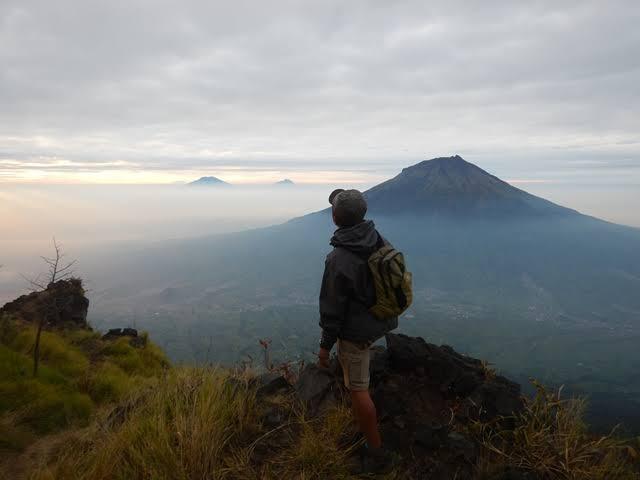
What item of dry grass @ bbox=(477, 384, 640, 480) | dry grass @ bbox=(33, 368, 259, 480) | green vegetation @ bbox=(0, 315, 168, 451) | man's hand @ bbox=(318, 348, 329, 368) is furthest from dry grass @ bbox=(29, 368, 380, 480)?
dry grass @ bbox=(477, 384, 640, 480)

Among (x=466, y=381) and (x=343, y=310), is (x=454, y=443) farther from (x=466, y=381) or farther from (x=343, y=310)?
(x=343, y=310)

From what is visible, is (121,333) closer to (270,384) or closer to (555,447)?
(270,384)

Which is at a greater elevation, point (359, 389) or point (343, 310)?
point (343, 310)

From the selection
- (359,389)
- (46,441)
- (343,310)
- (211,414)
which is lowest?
(46,441)

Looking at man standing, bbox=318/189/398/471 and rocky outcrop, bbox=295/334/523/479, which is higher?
man standing, bbox=318/189/398/471

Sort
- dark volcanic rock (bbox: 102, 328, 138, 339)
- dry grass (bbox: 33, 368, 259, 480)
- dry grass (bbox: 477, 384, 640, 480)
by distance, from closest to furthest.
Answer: dry grass (bbox: 33, 368, 259, 480) → dry grass (bbox: 477, 384, 640, 480) → dark volcanic rock (bbox: 102, 328, 138, 339)

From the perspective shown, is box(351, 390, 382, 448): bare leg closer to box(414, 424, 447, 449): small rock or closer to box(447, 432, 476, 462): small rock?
box(414, 424, 447, 449): small rock

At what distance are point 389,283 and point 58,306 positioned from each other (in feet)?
33.9

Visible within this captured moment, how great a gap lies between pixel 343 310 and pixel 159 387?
3.00 m

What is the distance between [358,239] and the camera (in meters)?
3.94

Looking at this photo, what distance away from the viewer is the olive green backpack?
12.3 feet

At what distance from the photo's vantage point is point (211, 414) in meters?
3.95

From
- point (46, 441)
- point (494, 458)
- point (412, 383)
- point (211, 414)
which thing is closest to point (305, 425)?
point (211, 414)

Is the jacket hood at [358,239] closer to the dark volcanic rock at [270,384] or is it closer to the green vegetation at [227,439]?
the green vegetation at [227,439]
